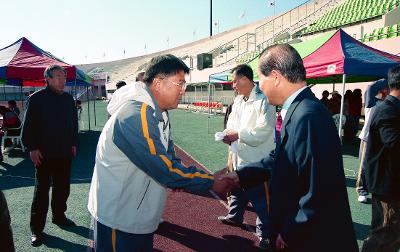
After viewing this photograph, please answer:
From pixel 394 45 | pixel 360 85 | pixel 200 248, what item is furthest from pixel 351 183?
pixel 360 85

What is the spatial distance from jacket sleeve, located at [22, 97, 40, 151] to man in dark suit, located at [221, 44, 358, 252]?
3.38 metres

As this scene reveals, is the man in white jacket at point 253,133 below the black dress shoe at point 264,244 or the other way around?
the other way around

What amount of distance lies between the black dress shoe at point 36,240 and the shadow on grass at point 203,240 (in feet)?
4.91

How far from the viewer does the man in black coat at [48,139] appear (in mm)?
3952

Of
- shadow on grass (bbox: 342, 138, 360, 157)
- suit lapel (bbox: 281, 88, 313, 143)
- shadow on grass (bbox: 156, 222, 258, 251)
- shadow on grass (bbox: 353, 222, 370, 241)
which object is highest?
suit lapel (bbox: 281, 88, 313, 143)

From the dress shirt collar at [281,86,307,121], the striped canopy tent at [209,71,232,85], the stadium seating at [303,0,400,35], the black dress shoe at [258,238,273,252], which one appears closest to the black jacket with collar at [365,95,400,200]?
the dress shirt collar at [281,86,307,121]

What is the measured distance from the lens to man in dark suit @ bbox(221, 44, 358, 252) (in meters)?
1.62

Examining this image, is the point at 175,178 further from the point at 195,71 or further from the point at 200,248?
the point at 195,71

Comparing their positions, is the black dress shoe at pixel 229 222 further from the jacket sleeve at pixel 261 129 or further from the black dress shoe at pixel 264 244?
the jacket sleeve at pixel 261 129

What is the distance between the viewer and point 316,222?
64.7 inches

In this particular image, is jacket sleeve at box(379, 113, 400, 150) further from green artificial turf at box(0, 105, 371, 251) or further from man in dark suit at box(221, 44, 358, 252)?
green artificial turf at box(0, 105, 371, 251)

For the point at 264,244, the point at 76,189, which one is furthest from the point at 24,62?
the point at 264,244

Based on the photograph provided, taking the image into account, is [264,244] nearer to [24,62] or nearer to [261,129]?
[261,129]

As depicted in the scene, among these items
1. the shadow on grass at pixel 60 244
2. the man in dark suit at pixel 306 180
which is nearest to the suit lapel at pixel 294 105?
the man in dark suit at pixel 306 180
